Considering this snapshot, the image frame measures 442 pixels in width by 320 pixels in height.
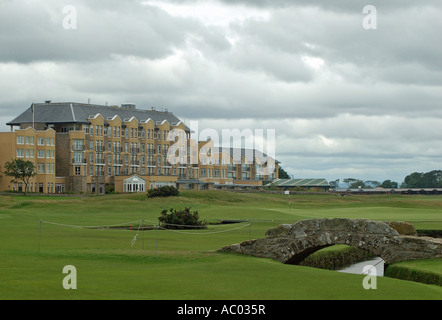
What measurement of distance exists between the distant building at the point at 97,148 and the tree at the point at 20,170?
4350mm

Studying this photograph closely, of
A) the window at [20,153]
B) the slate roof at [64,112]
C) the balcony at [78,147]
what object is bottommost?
the window at [20,153]

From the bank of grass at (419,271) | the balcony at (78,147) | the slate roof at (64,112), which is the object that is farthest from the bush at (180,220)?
the slate roof at (64,112)

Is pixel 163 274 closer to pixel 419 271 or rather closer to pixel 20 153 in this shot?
pixel 419 271

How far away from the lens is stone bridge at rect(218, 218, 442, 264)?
28.9 m

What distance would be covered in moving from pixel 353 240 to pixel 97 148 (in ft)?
394

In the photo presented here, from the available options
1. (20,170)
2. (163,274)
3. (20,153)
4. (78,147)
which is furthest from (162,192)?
(163,274)

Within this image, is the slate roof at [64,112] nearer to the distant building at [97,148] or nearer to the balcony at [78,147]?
the distant building at [97,148]

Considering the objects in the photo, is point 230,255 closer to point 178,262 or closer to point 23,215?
point 178,262

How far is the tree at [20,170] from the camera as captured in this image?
397 ft

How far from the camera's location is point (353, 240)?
29.1m

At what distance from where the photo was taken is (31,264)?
2814cm

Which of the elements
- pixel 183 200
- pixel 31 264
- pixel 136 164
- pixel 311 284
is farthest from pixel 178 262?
pixel 136 164
